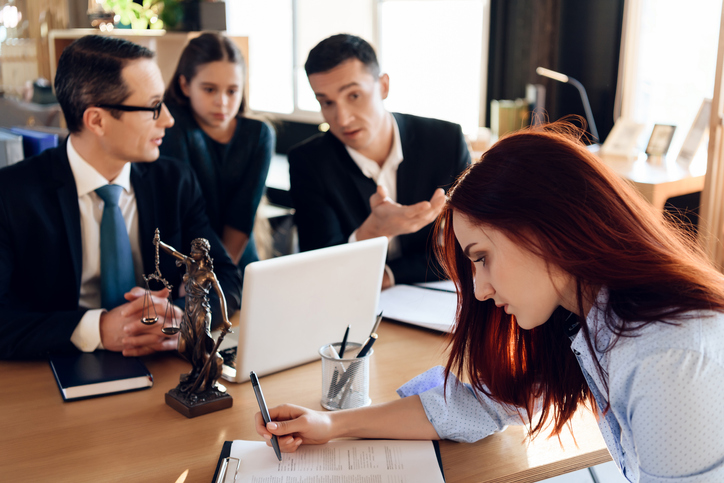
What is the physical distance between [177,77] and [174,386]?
1.35 meters

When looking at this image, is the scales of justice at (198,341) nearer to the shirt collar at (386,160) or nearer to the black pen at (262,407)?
the black pen at (262,407)

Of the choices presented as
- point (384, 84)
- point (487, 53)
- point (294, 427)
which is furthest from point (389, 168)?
point (487, 53)

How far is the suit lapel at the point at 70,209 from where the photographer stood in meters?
1.54

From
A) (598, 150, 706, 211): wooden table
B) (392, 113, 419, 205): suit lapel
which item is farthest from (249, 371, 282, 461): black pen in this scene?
(598, 150, 706, 211): wooden table

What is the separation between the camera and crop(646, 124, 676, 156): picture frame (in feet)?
9.72

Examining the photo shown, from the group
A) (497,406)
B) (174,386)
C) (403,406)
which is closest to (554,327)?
(497,406)

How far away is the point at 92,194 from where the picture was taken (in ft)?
5.28

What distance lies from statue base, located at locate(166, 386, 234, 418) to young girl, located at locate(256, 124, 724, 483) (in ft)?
0.46

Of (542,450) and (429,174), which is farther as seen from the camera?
(429,174)

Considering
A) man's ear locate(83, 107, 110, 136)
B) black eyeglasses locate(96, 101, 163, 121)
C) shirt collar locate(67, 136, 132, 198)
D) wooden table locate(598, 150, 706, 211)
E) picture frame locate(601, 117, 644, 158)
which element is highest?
black eyeglasses locate(96, 101, 163, 121)

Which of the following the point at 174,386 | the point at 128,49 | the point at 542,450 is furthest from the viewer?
the point at 128,49

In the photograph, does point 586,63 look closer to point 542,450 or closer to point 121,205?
point 121,205

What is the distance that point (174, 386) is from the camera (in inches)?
48.9

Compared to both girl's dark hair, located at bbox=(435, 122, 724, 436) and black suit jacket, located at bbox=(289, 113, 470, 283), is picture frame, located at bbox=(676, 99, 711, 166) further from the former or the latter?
girl's dark hair, located at bbox=(435, 122, 724, 436)
